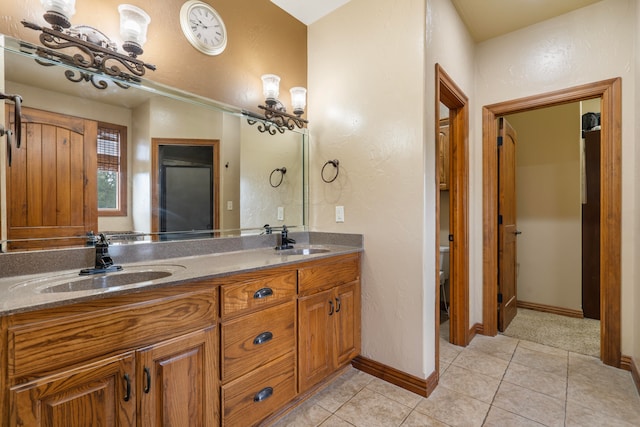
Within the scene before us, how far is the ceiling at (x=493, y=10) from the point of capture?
2238 millimetres

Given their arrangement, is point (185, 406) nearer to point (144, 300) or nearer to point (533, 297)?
point (144, 300)

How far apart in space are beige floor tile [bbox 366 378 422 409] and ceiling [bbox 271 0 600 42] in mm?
2763

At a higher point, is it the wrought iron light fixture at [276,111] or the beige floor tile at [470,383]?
the wrought iron light fixture at [276,111]

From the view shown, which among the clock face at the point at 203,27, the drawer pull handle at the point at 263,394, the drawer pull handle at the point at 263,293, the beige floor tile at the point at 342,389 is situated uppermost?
the clock face at the point at 203,27

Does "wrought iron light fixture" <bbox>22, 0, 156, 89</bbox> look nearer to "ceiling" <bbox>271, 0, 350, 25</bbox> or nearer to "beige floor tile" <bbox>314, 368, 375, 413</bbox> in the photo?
"ceiling" <bbox>271, 0, 350, 25</bbox>

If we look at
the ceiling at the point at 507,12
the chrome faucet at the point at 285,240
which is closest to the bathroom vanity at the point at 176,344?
the chrome faucet at the point at 285,240

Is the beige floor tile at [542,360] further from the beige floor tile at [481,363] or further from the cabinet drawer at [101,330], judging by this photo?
the cabinet drawer at [101,330]

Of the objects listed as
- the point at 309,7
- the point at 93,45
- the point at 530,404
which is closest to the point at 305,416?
the point at 530,404

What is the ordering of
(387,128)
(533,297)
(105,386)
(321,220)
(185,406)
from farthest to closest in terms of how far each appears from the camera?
(533,297) → (321,220) → (387,128) → (185,406) → (105,386)

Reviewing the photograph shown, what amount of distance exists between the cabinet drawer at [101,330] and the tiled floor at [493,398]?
89cm

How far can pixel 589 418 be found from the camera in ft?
5.24

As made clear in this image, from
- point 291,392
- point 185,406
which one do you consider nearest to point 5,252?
point 185,406

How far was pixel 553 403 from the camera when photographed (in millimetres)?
1729

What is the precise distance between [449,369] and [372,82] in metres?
2.11
